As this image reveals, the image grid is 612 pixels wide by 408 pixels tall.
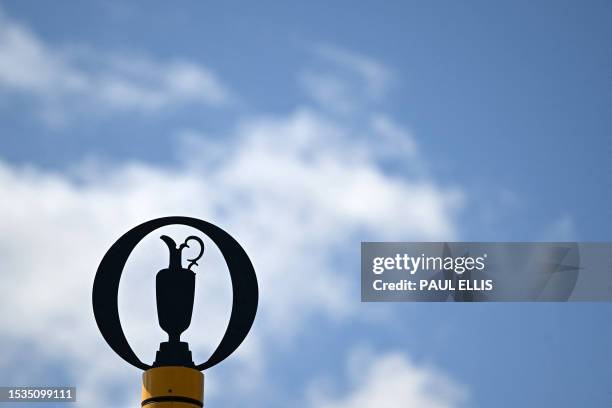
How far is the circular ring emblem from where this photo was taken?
31.1 ft

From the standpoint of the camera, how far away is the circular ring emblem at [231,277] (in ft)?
31.1

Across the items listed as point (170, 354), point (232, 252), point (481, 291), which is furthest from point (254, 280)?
point (481, 291)

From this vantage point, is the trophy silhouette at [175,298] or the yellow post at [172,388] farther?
the trophy silhouette at [175,298]

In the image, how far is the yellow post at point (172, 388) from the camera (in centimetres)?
886

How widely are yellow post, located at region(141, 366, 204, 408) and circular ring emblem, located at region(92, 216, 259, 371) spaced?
38cm

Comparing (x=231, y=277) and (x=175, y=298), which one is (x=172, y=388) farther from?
(x=231, y=277)

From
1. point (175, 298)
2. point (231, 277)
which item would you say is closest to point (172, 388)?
point (175, 298)

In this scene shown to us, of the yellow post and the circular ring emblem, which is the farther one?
the circular ring emblem

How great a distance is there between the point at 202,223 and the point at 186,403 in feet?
4.97

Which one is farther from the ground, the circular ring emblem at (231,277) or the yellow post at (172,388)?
the circular ring emblem at (231,277)

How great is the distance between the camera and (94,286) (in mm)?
9547

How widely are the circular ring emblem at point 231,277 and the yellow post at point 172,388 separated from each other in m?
0.38

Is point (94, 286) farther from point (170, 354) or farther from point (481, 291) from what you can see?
point (481, 291)

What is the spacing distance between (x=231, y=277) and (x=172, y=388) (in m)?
1.21
